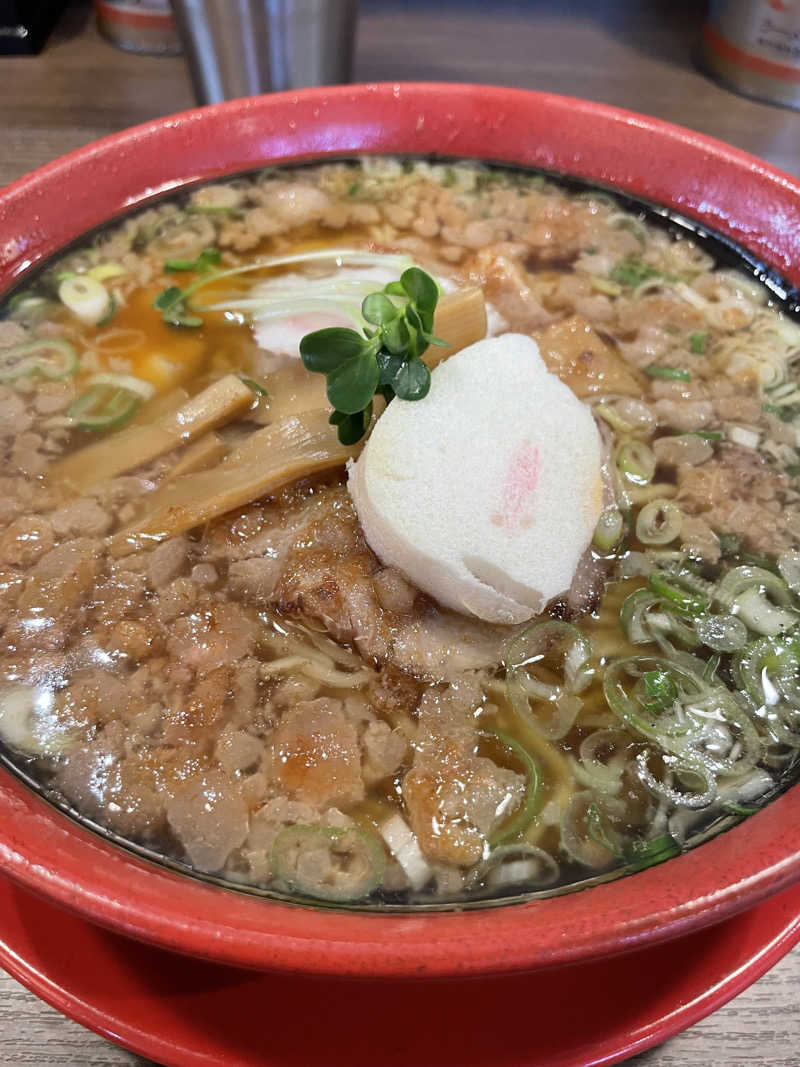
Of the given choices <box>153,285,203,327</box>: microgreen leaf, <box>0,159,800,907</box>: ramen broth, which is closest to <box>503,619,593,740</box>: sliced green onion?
<box>0,159,800,907</box>: ramen broth

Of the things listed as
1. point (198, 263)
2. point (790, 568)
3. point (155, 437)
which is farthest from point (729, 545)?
point (198, 263)

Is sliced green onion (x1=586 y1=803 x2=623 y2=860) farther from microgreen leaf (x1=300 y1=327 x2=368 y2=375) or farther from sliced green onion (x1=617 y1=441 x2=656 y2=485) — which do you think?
microgreen leaf (x1=300 y1=327 x2=368 y2=375)

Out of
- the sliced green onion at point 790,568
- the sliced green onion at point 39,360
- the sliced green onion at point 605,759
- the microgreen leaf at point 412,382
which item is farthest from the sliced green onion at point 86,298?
the sliced green onion at point 790,568

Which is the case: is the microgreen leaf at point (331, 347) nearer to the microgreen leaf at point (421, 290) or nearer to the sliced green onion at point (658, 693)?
the microgreen leaf at point (421, 290)

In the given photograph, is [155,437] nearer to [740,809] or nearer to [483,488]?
[483,488]

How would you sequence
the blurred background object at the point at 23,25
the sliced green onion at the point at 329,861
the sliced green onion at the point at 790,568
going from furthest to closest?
the blurred background object at the point at 23,25 → the sliced green onion at the point at 790,568 → the sliced green onion at the point at 329,861

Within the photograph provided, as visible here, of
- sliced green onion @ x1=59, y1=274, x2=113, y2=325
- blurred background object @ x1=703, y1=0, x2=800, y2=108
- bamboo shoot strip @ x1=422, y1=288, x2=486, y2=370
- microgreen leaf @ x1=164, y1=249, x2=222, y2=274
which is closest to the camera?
bamboo shoot strip @ x1=422, y1=288, x2=486, y2=370

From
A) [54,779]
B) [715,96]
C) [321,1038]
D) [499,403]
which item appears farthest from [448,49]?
[321,1038]
